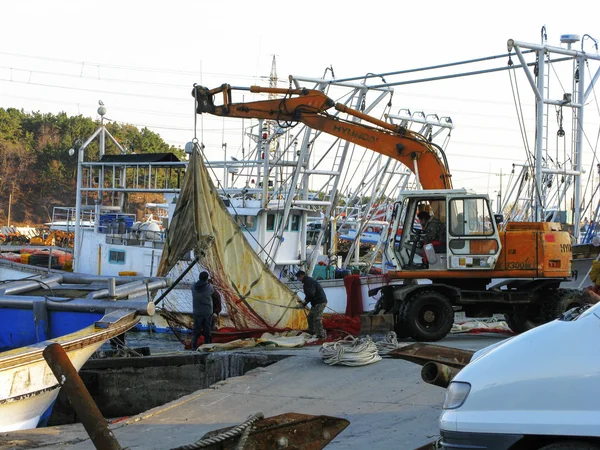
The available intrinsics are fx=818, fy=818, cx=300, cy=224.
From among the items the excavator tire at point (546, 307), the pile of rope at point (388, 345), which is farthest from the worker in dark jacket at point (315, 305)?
the excavator tire at point (546, 307)

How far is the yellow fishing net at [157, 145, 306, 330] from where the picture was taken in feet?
49.9

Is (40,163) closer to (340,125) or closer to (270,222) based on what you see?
(270,222)

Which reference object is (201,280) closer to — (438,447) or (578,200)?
(438,447)

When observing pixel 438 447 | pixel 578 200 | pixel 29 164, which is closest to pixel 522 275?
pixel 578 200

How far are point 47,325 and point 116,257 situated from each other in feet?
54.5

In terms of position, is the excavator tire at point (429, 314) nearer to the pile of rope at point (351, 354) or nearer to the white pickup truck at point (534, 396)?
the pile of rope at point (351, 354)

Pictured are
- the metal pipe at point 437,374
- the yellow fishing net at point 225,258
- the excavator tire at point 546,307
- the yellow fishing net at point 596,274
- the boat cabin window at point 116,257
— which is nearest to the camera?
the metal pipe at point 437,374

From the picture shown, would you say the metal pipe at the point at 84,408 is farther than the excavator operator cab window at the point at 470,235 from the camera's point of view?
No

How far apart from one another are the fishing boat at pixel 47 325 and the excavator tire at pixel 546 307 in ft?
22.4

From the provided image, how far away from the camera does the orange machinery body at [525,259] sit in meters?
14.5

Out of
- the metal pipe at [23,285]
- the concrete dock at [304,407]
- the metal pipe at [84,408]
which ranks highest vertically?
the metal pipe at [23,285]

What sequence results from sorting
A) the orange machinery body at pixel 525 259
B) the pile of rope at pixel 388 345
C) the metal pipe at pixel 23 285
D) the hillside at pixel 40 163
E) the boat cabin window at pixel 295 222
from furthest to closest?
the hillside at pixel 40 163, the boat cabin window at pixel 295 222, the orange machinery body at pixel 525 259, the pile of rope at pixel 388 345, the metal pipe at pixel 23 285

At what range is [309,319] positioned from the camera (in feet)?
49.0

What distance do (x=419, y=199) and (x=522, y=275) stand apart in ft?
A: 7.41
